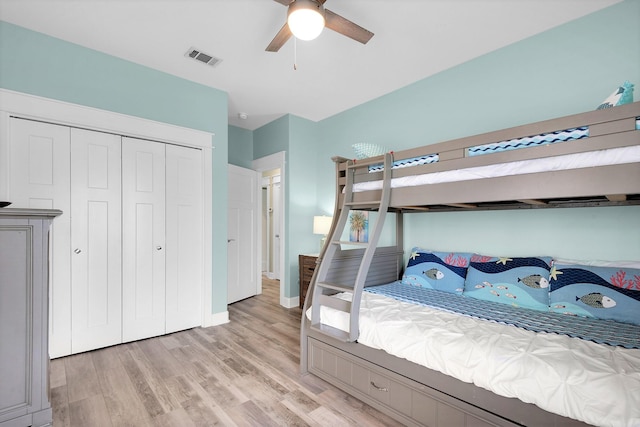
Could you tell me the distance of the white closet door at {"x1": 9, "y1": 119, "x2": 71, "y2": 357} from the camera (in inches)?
94.4

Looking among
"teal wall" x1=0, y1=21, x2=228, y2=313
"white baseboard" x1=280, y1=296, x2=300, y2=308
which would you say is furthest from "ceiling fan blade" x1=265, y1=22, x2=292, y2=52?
"white baseboard" x1=280, y1=296, x2=300, y2=308

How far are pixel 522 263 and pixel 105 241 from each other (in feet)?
11.9

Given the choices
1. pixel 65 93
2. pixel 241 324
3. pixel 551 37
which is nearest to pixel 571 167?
pixel 551 37

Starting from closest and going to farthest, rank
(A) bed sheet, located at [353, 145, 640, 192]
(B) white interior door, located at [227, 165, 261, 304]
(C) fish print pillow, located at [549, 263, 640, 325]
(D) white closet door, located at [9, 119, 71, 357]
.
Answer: (A) bed sheet, located at [353, 145, 640, 192] → (C) fish print pillow, located at [549, 263, 640, 325] → (D) white closet door, located at [9, 119, 71, 357] → (B) white interior door, located at [227, 165, 261, 304]

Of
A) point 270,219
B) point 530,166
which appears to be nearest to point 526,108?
point 530,166

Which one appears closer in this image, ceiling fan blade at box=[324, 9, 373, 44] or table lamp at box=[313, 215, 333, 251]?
ceiling fan blade at box=[324, 9, 373, 44]

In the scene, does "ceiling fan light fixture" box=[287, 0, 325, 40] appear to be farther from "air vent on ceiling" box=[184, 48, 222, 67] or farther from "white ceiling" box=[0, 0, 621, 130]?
"air vent on ceiling" box=[184, 48, 222, 67]

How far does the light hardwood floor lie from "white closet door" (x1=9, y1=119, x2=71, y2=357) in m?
0.34

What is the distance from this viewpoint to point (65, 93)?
8.54 feet

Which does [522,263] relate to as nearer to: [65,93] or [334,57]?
[334,57]

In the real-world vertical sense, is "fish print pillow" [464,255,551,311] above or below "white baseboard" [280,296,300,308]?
above

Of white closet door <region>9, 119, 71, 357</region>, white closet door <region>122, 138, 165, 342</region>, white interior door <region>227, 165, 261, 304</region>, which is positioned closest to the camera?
white closet door <region>9, 119, 71, 357</region>

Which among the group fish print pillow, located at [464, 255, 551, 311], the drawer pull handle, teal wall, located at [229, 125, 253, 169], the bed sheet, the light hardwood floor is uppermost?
teal wall, located at [229, 125, 253, 169]

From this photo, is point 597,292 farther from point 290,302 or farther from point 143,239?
point 143,239
